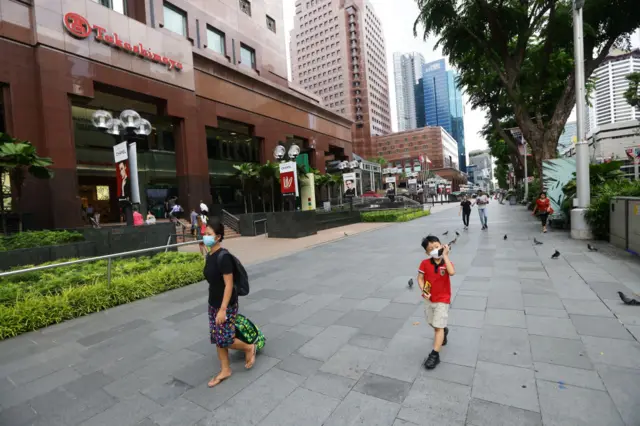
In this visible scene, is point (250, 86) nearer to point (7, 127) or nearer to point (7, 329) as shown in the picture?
point (7, 127)

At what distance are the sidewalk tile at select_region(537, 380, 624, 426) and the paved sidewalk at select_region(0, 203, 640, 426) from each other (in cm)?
1

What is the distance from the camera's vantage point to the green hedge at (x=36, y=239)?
9341 millimetres

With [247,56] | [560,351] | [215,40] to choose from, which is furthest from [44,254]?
[247,56]

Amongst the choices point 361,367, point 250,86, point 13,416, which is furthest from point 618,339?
point 250,86

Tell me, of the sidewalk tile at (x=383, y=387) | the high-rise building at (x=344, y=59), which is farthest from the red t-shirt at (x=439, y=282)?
the high-rise building at (x=344, y=59)

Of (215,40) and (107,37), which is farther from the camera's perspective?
(215,40)

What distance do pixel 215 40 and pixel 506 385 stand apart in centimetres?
3086

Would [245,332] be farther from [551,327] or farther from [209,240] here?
[551,327]

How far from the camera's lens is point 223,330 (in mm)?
3219

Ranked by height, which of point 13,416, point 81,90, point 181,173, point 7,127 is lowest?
point 13,416

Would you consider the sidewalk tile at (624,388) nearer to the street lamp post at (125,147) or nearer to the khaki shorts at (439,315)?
the khaki shorts at (439,315)

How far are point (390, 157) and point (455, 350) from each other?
120 m

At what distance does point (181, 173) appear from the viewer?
823 inches

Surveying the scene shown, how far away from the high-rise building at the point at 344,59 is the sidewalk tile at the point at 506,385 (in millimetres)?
111660
